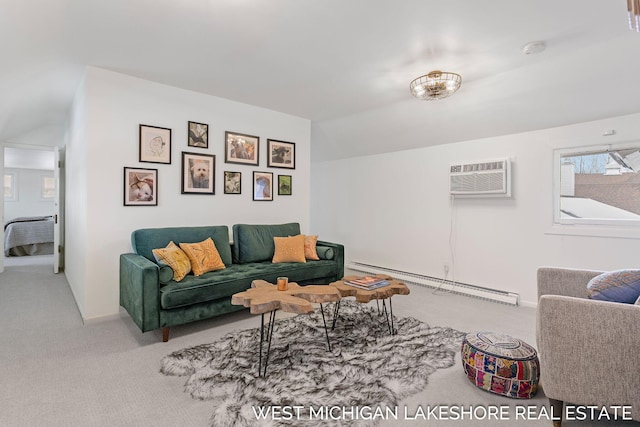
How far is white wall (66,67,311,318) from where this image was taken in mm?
3094

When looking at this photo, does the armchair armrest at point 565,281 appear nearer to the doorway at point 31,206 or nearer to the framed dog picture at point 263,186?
the framed dog picture at point 263,186

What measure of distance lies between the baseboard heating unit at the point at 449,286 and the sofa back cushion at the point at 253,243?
2088 millimetres

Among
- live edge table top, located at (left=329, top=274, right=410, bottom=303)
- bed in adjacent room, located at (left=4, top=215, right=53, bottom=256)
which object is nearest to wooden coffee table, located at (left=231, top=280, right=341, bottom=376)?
live edge table top, located at (left=329, top=274, right=410, bottom=303)

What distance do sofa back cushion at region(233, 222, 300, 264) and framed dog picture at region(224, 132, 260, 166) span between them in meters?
0.87

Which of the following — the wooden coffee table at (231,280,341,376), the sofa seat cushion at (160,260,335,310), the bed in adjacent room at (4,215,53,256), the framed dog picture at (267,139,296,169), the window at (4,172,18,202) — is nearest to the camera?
the wooden coffee table at (231,280,341,376)

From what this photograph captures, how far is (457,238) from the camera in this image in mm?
4434

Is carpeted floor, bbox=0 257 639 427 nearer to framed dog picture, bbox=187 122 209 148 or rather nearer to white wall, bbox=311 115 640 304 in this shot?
white wall, bbox=311 115 640 304

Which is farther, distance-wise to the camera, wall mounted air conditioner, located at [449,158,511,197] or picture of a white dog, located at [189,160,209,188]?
wall mounted air conditioner, located at [449,158,511,197]

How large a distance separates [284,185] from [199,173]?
1247 millimetres

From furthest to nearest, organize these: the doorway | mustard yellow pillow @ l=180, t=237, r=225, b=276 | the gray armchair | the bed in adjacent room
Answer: the bed in adjacent room, the doorway, mustard yellow pillow @ l=180, t=237, r=225, b=276, the gray armchair

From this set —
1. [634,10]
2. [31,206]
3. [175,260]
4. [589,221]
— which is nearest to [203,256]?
[175,260]

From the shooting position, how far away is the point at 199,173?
12.4ft

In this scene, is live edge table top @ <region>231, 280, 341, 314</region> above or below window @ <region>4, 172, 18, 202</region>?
below

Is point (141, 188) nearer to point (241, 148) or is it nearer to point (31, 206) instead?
point (241, 148)
